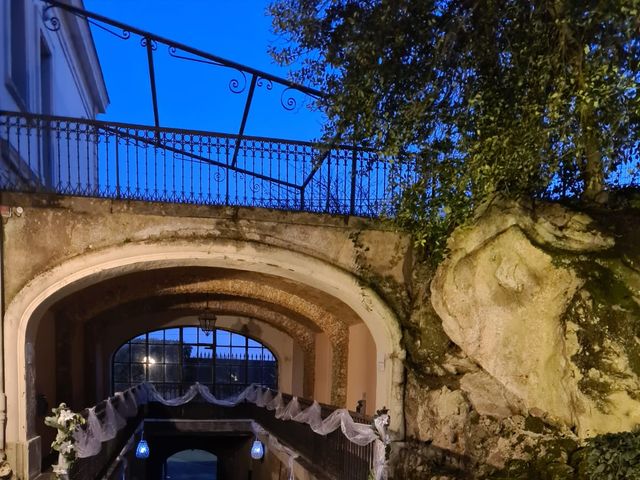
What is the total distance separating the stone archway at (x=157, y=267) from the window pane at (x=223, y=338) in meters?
9.67

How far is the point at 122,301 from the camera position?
944 cm

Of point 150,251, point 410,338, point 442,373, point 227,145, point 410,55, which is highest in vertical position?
point 410,55

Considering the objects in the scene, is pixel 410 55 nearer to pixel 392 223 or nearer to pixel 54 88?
pixel 392 223

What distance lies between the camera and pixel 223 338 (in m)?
16.2

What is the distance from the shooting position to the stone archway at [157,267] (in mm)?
6133

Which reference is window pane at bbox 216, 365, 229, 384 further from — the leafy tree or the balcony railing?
the leafy tree

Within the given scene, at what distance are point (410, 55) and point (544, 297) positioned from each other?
125 inches

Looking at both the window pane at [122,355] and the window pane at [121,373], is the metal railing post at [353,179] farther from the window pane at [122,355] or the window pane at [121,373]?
the window pane at [121,373]

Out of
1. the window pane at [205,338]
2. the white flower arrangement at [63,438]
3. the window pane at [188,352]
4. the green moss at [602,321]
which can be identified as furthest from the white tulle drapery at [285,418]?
the window pane at [205,338]

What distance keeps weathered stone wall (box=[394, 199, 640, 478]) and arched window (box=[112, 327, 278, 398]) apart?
998 cm

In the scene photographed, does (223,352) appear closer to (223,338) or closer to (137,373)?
(223,338)

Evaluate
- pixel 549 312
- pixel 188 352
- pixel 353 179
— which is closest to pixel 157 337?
pixel 188 352

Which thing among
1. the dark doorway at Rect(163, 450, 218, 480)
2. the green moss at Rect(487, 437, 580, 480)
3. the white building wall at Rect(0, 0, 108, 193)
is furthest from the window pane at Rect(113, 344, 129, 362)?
the dark doorway at Rect(163, 450, 218, 480)

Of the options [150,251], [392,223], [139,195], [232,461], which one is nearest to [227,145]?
[139,195]
